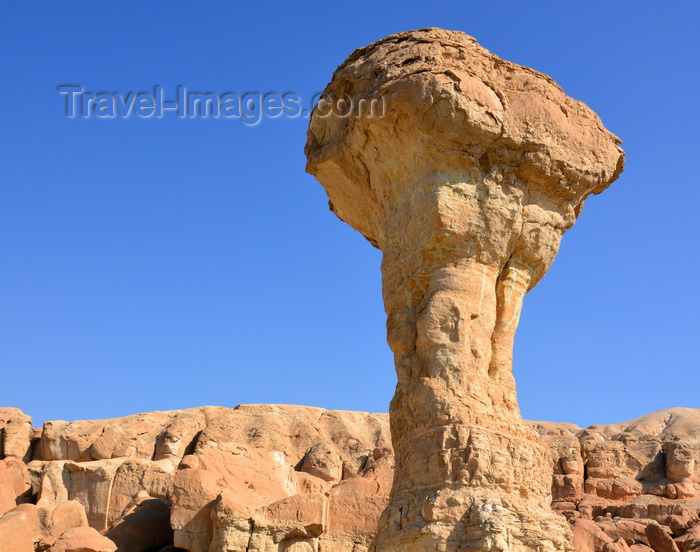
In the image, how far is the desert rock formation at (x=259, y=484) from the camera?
484 inches

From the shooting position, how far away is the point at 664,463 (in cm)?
2542

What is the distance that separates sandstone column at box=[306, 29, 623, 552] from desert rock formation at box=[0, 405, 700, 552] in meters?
3.81

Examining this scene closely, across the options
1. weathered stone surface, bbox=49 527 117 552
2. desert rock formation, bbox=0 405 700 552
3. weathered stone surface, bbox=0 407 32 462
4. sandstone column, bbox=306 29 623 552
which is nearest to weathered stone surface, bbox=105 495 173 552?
desert rock formation, bbox=0 405 700 552

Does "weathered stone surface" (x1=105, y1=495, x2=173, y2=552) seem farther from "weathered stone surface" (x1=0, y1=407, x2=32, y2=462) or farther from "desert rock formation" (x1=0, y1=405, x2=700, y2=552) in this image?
"weathered stone surface" (x1=0, y1=407, x2=32, y2=462)

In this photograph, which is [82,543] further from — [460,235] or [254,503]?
[460,235]

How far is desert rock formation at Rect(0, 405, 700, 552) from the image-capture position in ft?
40.3

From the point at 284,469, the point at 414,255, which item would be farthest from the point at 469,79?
the point at 284,469

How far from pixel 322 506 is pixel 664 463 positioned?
1637 cm

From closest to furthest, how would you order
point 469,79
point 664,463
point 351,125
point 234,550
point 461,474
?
point 461,474
point 469,79
point 351,125
point 234,550
point 664,463

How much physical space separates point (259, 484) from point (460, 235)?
6.68 meters

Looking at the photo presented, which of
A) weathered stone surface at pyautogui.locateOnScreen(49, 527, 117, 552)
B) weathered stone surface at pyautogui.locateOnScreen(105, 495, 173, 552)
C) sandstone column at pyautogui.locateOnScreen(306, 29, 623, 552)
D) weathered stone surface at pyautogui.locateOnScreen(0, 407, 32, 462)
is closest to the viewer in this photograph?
sandstone column at pyautogui.locateOnScreen(306, 29, 623, 552)

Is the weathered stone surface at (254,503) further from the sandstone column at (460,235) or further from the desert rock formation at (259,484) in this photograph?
the sandstone column at (460,235)

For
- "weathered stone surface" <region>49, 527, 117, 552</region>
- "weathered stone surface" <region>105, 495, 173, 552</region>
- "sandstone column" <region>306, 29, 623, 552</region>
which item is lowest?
"weathered stone surface" <region>49, 527, 117, 552</region>

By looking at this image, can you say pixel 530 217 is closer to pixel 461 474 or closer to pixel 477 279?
pixel 477 279
